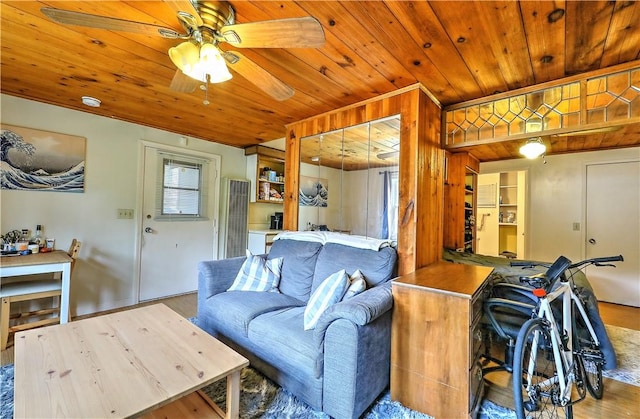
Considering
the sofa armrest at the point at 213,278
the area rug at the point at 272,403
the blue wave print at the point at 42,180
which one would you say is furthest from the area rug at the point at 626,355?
the blue wave print at the point at 42,180

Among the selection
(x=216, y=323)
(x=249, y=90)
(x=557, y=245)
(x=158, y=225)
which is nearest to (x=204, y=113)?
(x=249, y=90)

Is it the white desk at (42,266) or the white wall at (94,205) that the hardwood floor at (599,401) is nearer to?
the white desk at (42,266)

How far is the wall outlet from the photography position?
3234mm

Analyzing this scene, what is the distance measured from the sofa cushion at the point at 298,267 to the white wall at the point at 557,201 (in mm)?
3995

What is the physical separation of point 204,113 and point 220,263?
5.39 feet

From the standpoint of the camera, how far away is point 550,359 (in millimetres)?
1593

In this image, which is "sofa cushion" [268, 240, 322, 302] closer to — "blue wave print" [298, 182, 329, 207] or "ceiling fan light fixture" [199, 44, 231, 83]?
"blue wave print" [298, 182, 329, 207]

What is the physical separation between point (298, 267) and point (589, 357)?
6.64 feet

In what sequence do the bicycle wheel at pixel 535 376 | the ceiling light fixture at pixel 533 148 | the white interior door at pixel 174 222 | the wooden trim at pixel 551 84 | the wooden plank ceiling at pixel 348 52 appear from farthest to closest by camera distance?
the white interior door at pixel 174 222
the ceiling light fixture at pixel 533 148
the wooden trim at pixel 551 84
the wooden plank ceiling at pixel 348 52
the bicycle wheel at pixel 535 376

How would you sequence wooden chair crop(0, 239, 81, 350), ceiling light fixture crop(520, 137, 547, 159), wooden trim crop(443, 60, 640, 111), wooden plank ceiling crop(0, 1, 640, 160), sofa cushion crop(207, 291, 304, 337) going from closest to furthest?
wooden plank ceiling crop(0, 1, 640, 160) → wooden trim crop(443, 60, 640, 111) → sofa cushion crop(207, 291, 304, 337) → wooden chair crop(0, 239, 81, 350) → ceiling light fixture crop(520, 137, 547, 159)

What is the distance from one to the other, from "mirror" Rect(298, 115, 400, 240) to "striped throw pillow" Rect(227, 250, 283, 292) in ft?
2.12

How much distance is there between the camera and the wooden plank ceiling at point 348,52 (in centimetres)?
141

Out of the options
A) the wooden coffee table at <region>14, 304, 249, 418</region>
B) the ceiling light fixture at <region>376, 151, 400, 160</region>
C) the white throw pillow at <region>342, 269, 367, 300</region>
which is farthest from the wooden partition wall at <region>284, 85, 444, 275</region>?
the wooden coffee table at <region>14, 304, 249, 418</region>

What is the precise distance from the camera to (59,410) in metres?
0.99
